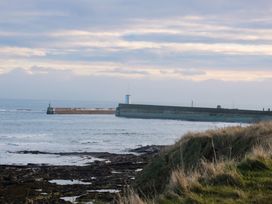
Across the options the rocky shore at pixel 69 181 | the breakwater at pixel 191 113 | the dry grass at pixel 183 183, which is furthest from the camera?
the breakwater at pixel 191 113

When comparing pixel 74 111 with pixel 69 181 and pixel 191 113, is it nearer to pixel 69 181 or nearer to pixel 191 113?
pixel 191 113

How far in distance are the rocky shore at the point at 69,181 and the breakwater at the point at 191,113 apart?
5507cm

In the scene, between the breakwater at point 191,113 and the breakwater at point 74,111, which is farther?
the breakwater at point 74,111

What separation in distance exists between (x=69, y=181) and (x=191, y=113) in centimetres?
8393

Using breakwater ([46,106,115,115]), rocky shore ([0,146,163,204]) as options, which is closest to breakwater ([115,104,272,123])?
breakwater ([46,106,115,115])

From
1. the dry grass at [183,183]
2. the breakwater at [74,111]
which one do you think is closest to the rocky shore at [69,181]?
the dry grass at [183,183]

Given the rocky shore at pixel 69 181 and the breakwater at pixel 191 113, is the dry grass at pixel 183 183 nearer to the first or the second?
the rocky shore at pixel 69 181

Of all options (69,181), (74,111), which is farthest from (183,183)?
(74,111)

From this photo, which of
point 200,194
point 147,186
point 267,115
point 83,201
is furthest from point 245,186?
point 267,115

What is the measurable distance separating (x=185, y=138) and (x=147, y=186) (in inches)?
143

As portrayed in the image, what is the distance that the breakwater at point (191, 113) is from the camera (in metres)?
95.2

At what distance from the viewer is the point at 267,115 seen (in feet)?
296

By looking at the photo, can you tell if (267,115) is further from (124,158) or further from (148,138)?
(124,158)

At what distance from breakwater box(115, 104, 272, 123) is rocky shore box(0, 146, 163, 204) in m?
55.1
